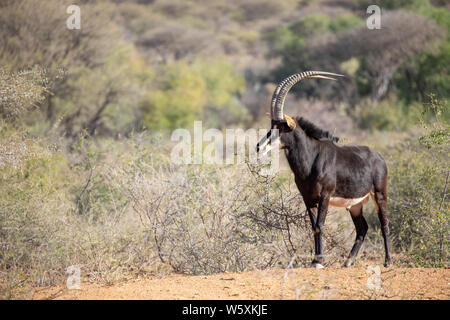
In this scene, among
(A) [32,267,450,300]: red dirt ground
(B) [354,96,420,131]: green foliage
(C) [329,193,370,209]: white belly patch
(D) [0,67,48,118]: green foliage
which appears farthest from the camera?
(B) [354,96,420,131]: green foliage

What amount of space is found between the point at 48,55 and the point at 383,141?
410 inches

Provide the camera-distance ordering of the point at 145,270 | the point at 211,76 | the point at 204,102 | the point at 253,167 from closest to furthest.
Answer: the point at 253,167, the point at 145,270, the point at 204,102, the point at 211,76

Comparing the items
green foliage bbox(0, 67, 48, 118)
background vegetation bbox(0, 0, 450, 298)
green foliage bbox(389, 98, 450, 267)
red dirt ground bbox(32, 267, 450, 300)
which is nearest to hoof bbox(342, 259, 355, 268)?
red dirt ground bbox(32, 267, 450, 300)

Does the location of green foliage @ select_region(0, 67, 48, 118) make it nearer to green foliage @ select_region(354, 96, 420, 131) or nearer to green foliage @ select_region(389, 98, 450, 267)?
green foliage @ select_region(389, 98, 450, 267)

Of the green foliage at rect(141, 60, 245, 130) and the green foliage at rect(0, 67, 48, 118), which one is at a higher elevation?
the green foliage at rect(141, 60, 245, 130)

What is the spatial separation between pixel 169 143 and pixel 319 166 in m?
6.52

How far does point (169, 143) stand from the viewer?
12.2 metres

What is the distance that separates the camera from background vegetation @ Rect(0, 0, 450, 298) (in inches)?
269

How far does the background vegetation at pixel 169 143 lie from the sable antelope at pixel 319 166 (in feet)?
2.18

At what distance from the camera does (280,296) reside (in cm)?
491

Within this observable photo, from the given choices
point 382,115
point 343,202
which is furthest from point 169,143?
point 382,115

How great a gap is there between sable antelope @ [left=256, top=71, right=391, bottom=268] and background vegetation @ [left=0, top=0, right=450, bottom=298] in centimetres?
66

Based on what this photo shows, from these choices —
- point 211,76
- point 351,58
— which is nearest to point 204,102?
point 211,76
